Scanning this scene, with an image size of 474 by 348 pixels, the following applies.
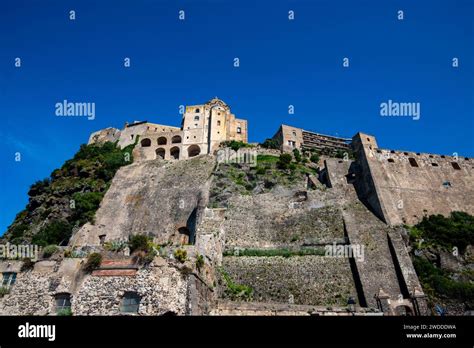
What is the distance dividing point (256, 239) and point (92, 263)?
16.2 meters

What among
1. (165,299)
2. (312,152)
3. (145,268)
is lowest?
(165,299)

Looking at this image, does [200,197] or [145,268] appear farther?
[200,197]

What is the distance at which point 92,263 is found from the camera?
58.1ft

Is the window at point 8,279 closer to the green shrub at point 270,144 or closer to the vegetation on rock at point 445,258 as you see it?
the vegetation on rock at point 445,258

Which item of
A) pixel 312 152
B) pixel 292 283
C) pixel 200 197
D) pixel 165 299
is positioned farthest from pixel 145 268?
pixel 312 152

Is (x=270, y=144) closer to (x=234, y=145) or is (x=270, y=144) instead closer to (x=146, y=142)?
(x=234, y=145)

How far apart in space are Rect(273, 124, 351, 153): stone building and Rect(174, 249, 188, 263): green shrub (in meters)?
43.5

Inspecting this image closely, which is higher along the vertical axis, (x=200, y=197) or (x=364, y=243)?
(x=200, y=197)

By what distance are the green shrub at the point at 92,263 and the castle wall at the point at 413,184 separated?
83.9 feet

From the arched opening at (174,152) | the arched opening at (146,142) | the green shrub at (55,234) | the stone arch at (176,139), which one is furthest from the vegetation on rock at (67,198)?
the stone arch at (176,139)

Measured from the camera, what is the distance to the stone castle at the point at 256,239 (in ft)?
57.3
